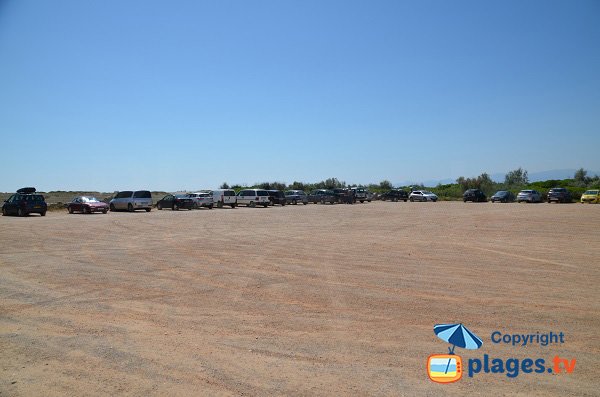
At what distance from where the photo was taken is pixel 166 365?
576 centimetres

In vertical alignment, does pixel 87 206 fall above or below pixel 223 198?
below

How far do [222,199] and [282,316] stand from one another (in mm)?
45906

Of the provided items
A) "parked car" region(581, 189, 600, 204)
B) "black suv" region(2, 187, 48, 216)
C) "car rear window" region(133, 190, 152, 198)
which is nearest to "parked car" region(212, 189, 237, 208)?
"car rear window" region(133, 190, 152, 198)

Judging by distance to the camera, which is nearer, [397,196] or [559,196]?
[559,196]

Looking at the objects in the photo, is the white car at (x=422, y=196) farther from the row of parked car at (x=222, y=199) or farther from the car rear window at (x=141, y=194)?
the car rear window at (x=141, y=194)

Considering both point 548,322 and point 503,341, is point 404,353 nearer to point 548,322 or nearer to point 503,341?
point 503,341

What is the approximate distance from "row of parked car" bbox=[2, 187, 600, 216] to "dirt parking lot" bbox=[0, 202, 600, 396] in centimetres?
2490

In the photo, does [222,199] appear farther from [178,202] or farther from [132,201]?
[132,201]

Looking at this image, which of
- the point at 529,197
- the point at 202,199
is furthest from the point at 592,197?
the point at 202,199

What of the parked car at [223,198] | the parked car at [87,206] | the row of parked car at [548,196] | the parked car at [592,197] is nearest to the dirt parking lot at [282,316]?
the parked car at [87,206]

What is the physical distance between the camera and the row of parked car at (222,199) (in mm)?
37287

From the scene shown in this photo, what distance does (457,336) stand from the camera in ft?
22.5

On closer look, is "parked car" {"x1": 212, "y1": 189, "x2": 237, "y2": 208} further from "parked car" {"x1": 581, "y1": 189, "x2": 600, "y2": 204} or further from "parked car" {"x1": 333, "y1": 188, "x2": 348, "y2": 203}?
"parked car" {"x1": 581, "y1": 189, "x2": 600, "y2": 204}

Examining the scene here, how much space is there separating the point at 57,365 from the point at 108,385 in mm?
999
